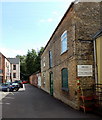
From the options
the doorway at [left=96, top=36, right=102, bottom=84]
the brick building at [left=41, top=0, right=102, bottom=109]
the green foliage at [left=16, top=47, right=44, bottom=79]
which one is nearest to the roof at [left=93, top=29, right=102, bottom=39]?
the doorway at [left=96, top=36, right=102, bottom=84]

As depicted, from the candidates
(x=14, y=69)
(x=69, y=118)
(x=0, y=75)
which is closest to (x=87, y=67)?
(x=69, y=118)

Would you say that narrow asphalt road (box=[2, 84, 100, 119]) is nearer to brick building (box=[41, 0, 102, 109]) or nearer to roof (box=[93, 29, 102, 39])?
brick building (box=[41, 0, 102, 109])

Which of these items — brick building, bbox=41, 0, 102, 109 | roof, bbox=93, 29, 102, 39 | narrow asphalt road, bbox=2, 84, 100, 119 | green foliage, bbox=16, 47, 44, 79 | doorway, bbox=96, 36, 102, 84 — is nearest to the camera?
narrow asphalt road, bbox=2, 84, 100, 119

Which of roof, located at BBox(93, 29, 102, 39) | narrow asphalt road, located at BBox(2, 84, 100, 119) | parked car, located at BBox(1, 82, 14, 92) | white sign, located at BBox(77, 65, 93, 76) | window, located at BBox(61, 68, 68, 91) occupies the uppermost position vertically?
roof, located at BBox(93, 29, 102, 39)

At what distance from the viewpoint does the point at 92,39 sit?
34.3 ft

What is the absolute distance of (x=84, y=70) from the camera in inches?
399

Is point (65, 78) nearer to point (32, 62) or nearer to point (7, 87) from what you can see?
point (7, 87)

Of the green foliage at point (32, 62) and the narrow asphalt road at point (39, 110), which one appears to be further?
the green foliage at point (32, 62)

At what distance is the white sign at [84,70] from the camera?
33.0 ft

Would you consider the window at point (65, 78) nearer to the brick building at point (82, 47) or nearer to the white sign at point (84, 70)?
the brick building at point (82, 47)

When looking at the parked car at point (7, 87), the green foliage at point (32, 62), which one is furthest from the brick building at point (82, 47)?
the green foliage at point (32, 62)

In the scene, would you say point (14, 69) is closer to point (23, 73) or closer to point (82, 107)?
point (23, 73)

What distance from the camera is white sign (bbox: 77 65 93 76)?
1007cm

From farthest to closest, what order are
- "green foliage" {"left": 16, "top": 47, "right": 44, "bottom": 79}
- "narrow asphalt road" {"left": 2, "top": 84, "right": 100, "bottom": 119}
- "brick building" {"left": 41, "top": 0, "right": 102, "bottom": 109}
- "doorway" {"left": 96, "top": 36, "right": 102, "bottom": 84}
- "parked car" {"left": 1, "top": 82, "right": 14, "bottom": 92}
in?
"green foliage" {"left": 16, "top": 47, "right": 44, "bottom": 79}, "parked car" {"left": 1, "top": 82, "right": 14, "bottom": 92}, "brick building" {"left": 41, "top": 0, "right": 102, "bottom": 109}, "doorway" {"left": 96, "top": 36, "right": 102, "bottom": 84}, "narrow asphalt road" {"left": 2, "top": 84, "right": 100, "bottom": 119}
